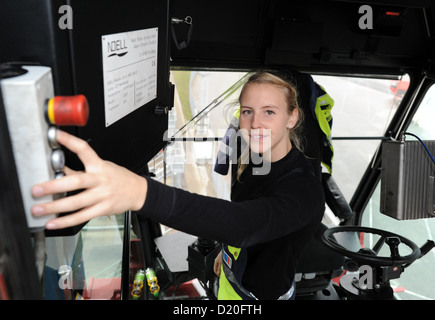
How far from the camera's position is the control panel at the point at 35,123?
0.51m

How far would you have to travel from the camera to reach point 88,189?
0.60m

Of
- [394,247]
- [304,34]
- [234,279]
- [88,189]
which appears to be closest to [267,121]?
[234,279]

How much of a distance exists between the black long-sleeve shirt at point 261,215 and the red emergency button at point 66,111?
200 millimetres

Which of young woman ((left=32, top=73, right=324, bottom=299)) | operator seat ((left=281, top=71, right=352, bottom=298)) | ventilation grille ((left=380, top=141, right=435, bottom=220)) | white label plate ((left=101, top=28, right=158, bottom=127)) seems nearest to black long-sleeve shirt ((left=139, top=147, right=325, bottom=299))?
young woman ((left=32, top=73, right=324, bottom=299))

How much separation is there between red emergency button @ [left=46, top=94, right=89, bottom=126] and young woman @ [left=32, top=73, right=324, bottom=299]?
30mm

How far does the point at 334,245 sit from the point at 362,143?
157 centimetres

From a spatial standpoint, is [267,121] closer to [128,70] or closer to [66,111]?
[128,70]

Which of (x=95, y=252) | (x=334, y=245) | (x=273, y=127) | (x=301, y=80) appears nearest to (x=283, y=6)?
(x=301, y=80)

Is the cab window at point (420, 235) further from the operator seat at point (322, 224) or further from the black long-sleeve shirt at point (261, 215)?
the black long-sleeve shirt at point (261, 215)

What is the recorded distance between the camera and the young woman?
1.93 ft

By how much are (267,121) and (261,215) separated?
1.92ft

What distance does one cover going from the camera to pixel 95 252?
1.83 meters

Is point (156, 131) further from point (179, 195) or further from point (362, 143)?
point (362, 143)

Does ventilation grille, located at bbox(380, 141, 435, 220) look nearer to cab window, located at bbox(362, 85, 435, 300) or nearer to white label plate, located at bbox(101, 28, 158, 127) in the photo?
cab window, located at bbox(362, 85, 435, 300)
